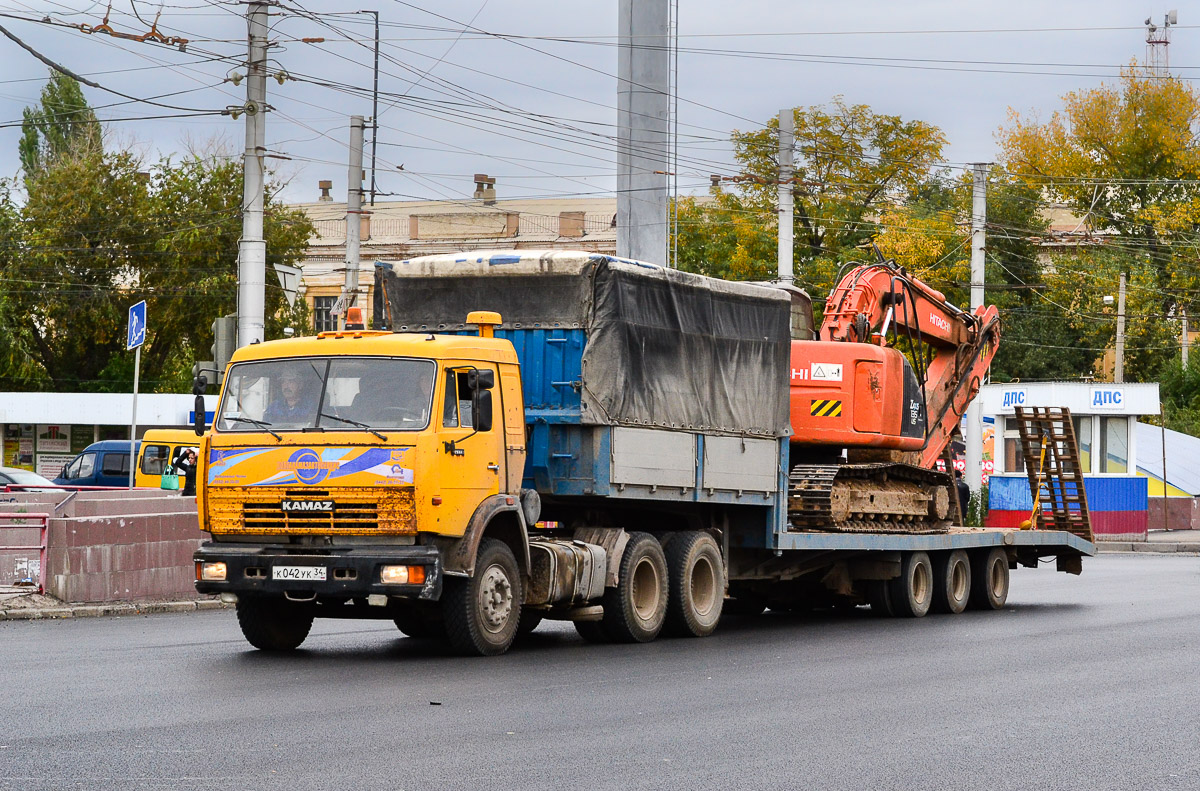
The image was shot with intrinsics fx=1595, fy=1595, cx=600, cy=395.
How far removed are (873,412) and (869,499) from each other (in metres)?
1.04

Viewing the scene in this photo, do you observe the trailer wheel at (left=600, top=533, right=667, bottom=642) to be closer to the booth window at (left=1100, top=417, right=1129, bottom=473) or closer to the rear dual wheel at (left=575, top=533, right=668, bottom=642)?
the rear dual wheel at (left=575, top=533, right=668, bottom=642)

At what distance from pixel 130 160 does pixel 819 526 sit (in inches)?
1865

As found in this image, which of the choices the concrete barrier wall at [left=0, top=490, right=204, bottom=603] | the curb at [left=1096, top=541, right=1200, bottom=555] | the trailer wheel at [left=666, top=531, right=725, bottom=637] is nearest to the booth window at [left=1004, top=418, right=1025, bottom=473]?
the curb at [left=1096, top=541, right=1200, bottom=555]

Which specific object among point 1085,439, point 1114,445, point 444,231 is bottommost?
point 1114,445

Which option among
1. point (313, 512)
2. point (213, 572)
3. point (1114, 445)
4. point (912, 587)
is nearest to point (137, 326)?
point (213, 572)

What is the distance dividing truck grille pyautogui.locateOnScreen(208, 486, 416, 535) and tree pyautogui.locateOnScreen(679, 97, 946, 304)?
43888mm

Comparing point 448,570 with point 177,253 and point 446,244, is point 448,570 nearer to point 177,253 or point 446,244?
A: point 177,253

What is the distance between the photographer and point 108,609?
17375 millimetres

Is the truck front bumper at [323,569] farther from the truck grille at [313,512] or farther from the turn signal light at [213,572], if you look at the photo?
the truck grille at [313,512]

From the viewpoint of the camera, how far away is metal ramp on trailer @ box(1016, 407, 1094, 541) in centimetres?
2266

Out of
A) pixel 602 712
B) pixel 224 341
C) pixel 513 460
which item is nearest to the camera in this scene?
pixel 602 712

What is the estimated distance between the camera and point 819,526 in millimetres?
17156

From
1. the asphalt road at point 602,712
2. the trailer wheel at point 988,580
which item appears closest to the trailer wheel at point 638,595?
the asphalt road at point 602,712

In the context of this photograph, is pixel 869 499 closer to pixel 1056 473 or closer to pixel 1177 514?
pixel 1056 473
